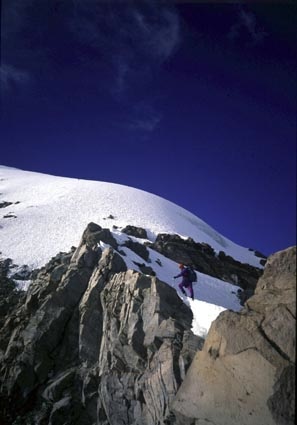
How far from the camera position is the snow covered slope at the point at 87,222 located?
23.5 m

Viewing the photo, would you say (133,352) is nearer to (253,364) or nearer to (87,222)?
(253,364)

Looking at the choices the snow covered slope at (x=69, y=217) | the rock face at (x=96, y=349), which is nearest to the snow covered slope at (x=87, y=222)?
the snow covered slope at (x=69, y=217)

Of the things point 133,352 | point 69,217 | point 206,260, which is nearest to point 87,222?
point 69,217

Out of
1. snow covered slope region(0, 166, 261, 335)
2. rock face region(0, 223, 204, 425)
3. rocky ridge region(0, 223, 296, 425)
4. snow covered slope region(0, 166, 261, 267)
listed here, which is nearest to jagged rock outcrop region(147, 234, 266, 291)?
snow covered slope region(0, 166, 261, 267)

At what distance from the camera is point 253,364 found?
26.8 feet

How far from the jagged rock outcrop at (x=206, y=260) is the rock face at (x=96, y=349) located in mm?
15846

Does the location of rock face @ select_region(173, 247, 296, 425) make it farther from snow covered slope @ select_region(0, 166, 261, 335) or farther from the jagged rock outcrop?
the jagged rock outcrop

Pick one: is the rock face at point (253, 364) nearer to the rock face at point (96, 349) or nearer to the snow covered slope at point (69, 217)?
the rock face at point (96, 349)

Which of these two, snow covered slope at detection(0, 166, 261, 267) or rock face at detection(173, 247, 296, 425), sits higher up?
snow covered slope at detection(0, 166, 261, 267)

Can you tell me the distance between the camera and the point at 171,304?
606 inches

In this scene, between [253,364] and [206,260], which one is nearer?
[253,364]

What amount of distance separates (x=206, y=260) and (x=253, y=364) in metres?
29.0

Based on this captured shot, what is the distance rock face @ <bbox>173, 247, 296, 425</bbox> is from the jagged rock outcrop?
978 inches

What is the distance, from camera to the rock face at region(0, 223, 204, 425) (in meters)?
12.3
